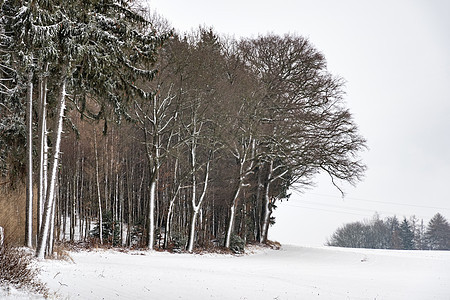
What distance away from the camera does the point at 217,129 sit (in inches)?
842

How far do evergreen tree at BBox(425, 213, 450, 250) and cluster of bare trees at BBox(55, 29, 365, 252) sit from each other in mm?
41896

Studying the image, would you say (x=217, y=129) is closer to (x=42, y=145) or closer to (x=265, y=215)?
(x=265, y=215)

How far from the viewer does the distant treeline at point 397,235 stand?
194 ft

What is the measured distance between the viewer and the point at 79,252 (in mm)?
16281

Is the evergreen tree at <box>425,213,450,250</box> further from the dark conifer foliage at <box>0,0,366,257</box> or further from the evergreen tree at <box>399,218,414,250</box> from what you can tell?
the dark conifer foliage at <box>0,0,366,257</box>

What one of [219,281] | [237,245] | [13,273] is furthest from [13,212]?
[237,245]

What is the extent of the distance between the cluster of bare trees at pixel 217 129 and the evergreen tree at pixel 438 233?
4190cm

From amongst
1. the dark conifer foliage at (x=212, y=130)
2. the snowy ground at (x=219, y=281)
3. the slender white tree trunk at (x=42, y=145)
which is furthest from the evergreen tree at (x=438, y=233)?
the slender white tree trunk at (x=42, y=145)

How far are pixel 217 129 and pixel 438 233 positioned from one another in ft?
166

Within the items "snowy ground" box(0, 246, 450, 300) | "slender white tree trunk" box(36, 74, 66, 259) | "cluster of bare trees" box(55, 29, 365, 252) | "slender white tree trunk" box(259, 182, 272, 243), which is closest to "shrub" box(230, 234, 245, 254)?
"cluster of bare trees" box(55, 29, 365, 252)

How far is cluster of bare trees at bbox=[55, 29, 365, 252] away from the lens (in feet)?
66.5

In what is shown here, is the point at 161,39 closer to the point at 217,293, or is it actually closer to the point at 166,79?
the point at 217,293

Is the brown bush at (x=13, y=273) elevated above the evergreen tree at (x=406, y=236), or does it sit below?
above

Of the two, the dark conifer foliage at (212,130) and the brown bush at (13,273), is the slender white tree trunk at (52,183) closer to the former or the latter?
the dark conifer foliage at (212,130)
